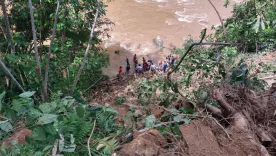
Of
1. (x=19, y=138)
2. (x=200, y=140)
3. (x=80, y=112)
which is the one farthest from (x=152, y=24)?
(x=19, y=138)

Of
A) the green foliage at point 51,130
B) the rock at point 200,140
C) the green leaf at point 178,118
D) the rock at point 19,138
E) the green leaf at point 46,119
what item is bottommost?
the rock at point 200,140

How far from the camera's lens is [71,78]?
5.19 m

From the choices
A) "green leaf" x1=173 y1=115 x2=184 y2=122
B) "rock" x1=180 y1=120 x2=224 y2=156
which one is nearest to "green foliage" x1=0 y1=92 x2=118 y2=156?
"rock" x1=180 y1=120 x2=224 y2=156

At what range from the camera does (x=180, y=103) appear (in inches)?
144

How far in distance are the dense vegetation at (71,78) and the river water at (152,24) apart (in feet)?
16.0

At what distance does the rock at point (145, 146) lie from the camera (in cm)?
212

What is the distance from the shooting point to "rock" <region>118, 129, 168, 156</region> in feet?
6.96

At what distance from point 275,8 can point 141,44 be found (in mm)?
7514

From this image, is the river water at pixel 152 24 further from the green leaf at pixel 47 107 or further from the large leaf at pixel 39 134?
the large leaf at pixel 39 134

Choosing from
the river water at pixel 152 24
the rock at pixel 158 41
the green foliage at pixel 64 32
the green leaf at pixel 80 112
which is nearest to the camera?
the green leaf at pixel 80 112

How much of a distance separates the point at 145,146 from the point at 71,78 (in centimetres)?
338

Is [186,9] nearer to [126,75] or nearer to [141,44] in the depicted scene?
[141,44]

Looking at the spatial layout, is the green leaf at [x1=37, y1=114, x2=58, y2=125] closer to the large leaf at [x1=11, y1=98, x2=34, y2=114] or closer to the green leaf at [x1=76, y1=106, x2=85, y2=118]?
the green leaf at [x1=76, y1=106, x2=85, y2=118]

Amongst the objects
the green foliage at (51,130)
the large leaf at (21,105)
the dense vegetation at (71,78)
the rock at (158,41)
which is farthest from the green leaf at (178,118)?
the rock at (158,41)
